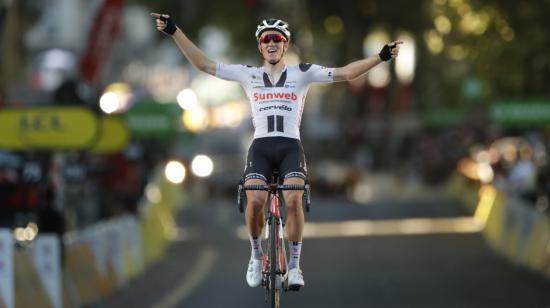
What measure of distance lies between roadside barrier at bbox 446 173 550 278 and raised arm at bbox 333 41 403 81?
13.0 m

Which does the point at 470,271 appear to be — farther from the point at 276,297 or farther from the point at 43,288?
the point at 276,297

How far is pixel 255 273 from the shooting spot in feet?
48.2

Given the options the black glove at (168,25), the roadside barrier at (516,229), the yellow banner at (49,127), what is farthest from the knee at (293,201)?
the roadside barrier at (516,229)

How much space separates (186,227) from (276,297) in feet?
96.4

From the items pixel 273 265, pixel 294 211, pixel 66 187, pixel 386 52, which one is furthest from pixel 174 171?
pixel 273 265

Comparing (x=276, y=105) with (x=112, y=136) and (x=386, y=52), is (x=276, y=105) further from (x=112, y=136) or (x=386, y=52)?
(x=112, y=136)

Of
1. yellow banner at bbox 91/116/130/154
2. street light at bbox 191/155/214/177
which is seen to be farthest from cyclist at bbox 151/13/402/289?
street light at bbox 191/155/214/177

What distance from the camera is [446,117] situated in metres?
65.9

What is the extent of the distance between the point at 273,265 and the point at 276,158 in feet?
3.30

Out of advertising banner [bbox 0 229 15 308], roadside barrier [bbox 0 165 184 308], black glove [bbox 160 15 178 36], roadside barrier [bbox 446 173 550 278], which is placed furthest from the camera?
roadside barrier [bbox 446 173 550 278]

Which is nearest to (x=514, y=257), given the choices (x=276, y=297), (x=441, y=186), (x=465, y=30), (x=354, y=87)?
(x=465, y=30)

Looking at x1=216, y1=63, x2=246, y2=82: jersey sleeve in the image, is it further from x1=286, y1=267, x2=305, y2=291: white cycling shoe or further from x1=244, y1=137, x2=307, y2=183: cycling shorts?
x1=286, y1=267, x2=305, y2=291: white cycling shoe

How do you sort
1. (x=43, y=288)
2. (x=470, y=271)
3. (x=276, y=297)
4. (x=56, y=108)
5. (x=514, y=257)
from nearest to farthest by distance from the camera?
(x=276, y=297), (x=43, y=288), (x=56, y=108), (x=470, y=271), (x=514, y=257)

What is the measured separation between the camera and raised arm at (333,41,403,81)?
1460cm
